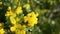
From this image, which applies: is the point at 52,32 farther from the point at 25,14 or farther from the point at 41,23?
the point at 25,14

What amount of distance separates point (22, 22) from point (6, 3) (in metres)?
0.22

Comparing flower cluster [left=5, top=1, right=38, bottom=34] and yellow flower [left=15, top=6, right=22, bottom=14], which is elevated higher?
yellow flower [left=15, top=6, right=22, bottom=14]

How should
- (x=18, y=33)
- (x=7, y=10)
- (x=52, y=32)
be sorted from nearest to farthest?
(x=18, y=33) → (x=7, y=10) → (x=52, y=32)

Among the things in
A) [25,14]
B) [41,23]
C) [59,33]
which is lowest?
[59,33]

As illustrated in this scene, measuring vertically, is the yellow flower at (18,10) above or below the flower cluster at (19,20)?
above

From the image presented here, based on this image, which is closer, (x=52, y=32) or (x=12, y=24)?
(x=12, y=24)

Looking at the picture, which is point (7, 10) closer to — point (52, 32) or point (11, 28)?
point (11, 28)

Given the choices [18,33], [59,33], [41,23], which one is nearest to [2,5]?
[18,33]

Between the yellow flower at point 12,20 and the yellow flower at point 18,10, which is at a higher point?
the yellow flower at point 18,10

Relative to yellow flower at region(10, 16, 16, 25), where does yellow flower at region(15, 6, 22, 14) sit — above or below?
above

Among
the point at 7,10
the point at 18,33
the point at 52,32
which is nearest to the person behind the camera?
the point at 18,33

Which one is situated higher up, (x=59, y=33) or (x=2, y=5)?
(x=2, y=5)

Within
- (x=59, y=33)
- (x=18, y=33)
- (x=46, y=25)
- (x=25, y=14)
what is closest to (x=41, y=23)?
(x=46, y=25)

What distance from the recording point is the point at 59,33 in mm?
2238
